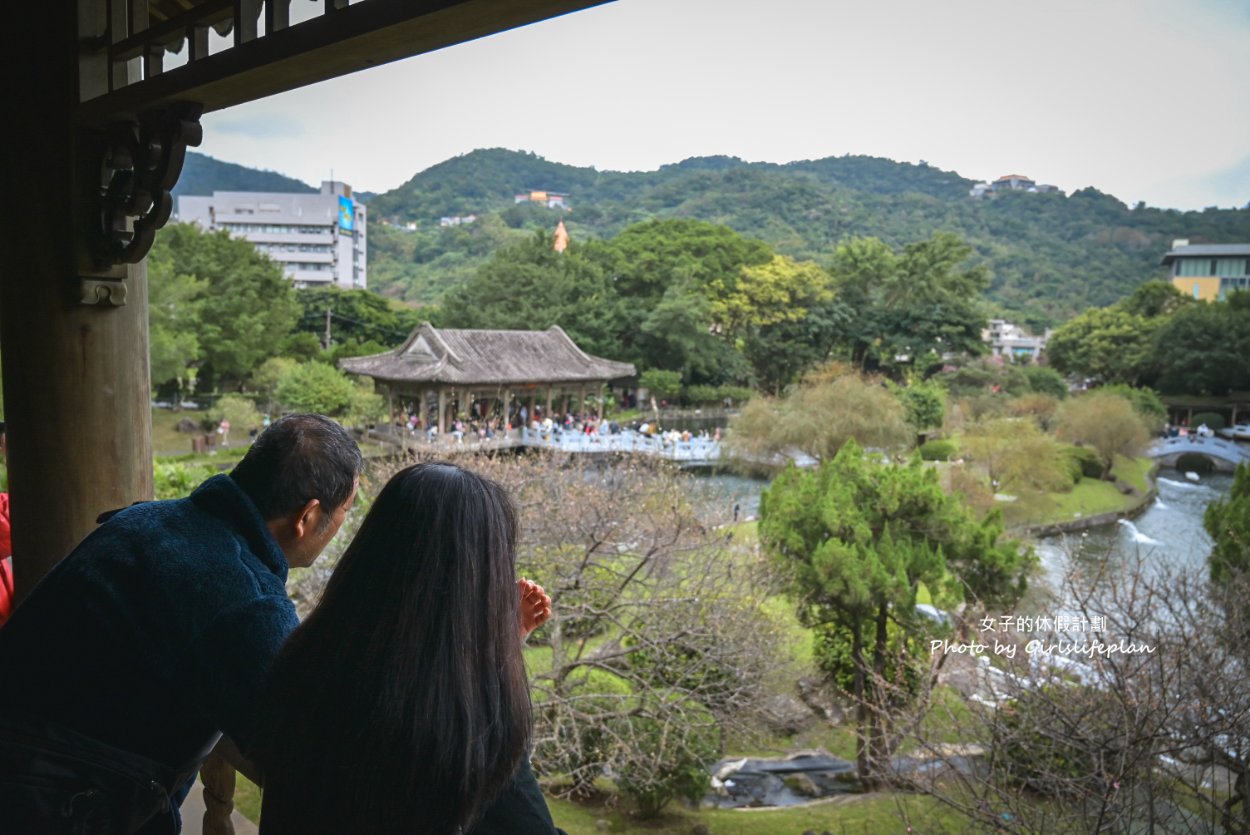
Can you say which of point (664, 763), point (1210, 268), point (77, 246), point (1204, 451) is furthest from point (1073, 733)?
point (1210, 268)

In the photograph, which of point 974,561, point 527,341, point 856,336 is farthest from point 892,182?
point 974,561

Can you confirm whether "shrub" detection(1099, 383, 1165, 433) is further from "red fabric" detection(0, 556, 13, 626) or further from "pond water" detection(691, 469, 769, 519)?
"red fabric" detection(0, 556, 13, 626)

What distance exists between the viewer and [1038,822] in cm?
347

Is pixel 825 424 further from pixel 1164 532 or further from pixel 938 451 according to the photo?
pixel 1164 532

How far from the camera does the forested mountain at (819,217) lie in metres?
41.3

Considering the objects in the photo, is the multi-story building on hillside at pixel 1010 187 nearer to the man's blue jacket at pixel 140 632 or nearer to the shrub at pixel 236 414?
the shrub at pixel 236 414

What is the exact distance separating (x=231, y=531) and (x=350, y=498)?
173mm

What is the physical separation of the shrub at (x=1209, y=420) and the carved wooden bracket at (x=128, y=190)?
Result: 27.1 metres

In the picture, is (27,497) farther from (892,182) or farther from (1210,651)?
(892,182)

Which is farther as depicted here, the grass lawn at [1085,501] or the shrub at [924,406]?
the shrub at [924,406]

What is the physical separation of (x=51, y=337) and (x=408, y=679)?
165 cm

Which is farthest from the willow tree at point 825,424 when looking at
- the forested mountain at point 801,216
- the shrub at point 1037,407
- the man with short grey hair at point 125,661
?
the forested mountain at point 801,216

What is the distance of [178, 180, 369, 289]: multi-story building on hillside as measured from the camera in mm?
41312

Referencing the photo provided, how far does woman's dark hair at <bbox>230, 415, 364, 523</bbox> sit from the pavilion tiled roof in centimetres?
1703
